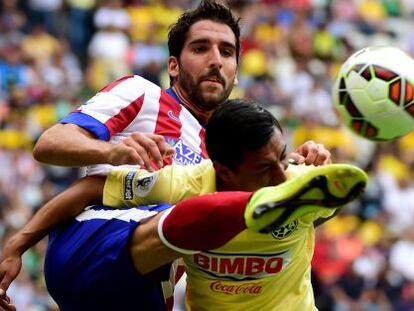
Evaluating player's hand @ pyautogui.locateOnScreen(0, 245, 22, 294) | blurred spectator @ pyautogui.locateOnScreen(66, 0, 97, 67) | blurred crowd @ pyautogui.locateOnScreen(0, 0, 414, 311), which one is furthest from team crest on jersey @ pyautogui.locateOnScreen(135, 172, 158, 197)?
blurred spectator @ pyautogui.locateOnScreen(66, 0, 97, 67)

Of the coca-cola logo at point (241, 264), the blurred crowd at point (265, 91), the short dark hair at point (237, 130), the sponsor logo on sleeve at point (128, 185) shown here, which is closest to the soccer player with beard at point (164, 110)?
the sponsor logo on sleeve at point (128, 185)

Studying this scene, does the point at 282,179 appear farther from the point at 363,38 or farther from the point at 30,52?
the point at 363,38

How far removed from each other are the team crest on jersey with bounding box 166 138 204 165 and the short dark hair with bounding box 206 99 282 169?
658 millimetres

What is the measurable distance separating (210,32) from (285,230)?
1430 mm

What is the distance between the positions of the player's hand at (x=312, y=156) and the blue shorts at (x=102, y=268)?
0.76 metres

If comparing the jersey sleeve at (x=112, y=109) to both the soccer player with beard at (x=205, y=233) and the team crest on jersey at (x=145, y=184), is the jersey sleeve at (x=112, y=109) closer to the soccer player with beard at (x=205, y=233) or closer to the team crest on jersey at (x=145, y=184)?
the soccer player with beard at (x=205, y=233)

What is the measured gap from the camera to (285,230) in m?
4.91

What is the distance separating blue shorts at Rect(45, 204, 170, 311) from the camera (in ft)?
16.0

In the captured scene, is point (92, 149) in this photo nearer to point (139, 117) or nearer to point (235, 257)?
point (139, 117)

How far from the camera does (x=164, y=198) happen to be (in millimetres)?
4926

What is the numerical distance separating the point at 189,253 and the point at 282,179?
0.53m

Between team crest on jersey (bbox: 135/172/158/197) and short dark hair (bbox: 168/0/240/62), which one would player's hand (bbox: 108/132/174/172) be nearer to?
team crest on jersey (bbox: 135/172/158/197)

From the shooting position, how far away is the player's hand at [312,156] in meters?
5.21

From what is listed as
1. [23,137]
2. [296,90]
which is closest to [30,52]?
[23,137]
